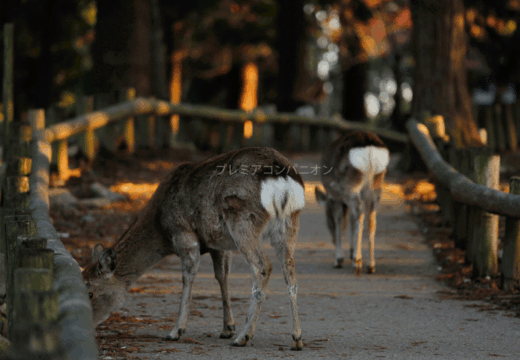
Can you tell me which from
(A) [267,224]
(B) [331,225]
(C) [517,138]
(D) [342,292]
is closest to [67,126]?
(B) [331,225]

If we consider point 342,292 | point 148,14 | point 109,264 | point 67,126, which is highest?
point 148,14

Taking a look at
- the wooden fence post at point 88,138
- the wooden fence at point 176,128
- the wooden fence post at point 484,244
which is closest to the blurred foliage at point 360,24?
the wooden fence at point 176,128

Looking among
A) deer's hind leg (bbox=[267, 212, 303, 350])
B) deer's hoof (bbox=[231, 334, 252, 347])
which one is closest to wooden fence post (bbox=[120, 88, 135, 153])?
deer's hind leg (bbox=[267, 212, 303, 350])

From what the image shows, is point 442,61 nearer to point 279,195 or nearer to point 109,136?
point 109,136

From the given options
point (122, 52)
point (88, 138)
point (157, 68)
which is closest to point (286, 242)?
point (88, 138)

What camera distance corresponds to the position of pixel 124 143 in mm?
16531

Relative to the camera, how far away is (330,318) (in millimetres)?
7059

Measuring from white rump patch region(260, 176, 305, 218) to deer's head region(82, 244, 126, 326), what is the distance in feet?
4.10

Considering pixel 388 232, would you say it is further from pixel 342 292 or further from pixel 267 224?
pixel 267 224

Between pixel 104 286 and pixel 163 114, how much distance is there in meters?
11.7

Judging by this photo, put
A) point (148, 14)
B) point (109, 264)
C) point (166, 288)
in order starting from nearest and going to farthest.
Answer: point (109, 264)
point (166, 288)
point (148, 14)

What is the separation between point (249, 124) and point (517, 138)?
6.76 m

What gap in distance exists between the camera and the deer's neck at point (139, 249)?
6473 millimetres

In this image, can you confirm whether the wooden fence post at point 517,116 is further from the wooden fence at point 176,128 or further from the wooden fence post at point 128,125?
the wooden fence post at point 128,125
